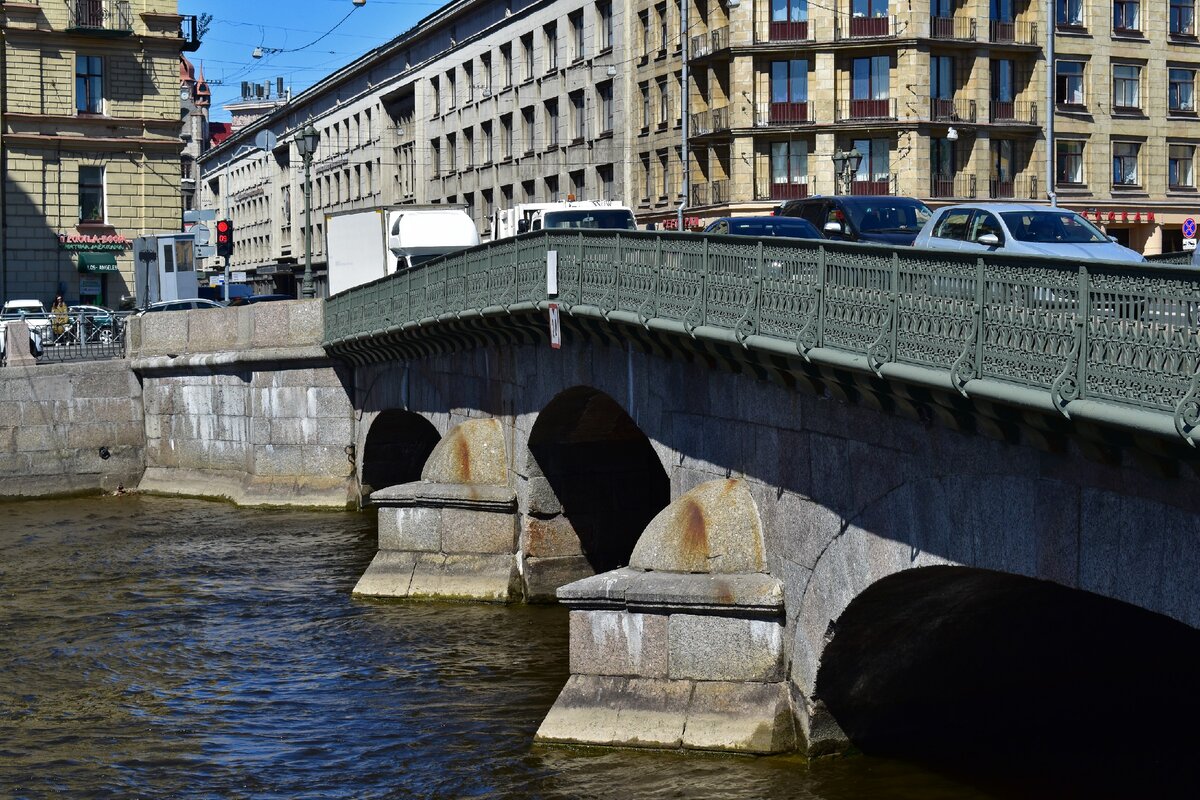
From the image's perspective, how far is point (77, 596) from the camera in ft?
86.4

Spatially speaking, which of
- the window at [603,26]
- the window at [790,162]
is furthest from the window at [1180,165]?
the window at [603,26]

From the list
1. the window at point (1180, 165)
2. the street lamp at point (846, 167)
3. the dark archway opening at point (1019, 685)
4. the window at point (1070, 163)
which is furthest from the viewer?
the window at point (1180, 165)

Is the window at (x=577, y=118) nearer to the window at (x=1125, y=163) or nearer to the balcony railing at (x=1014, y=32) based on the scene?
the balcony railing at (x=1014, y=32)

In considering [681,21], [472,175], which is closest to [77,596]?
[681,21]

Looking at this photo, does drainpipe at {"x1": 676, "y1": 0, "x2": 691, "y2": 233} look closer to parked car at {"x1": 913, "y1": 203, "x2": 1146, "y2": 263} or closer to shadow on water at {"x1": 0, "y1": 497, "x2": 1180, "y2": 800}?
shadow on water at {"x1": 0, "y1": 497, "x2": 1180, "y2": 800}

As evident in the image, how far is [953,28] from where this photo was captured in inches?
2255

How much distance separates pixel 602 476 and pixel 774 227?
15.4ft

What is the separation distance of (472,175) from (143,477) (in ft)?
119

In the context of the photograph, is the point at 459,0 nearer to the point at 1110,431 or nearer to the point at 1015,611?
the point at 1015,611

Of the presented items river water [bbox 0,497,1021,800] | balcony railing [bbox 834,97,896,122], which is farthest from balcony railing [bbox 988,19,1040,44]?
river water [bbox 0,497,1021,800]

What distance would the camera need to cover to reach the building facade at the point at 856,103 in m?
57.0

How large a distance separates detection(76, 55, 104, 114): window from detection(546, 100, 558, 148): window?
17.6m

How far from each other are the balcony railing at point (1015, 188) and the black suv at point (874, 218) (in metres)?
32.6

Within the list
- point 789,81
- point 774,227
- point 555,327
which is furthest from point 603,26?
point 555,327
